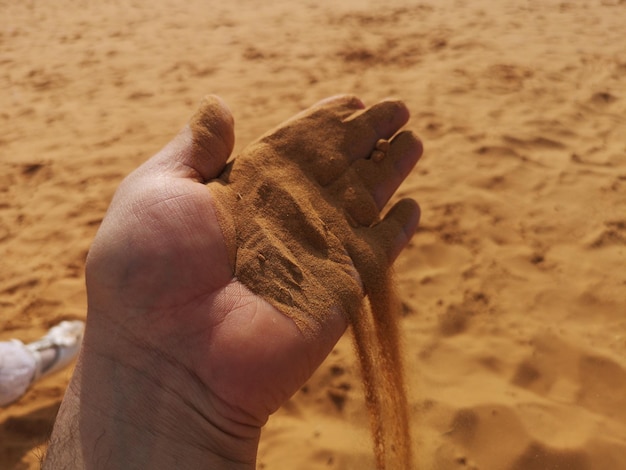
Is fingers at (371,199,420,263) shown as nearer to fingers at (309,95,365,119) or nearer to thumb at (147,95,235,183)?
fingers at (309,95,365,119)

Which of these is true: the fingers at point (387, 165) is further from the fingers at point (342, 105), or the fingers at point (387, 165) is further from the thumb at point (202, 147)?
the thumb at point (202, 147)

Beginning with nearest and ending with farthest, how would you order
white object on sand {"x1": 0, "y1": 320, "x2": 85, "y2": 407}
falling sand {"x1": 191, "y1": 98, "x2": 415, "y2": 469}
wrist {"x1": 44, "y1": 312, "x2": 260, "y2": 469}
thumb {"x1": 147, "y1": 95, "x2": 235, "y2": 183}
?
wrist {"x1": 44, "y1": 312, "x2": 260, "y2": 469} < falling sand {"x1": 191, "y1": 98, "x2": 415, "y2": 469} < thumb {"x1": 147, "y1": 95, "x2": 235, "y2": 183} < white object on sand {"x1": 0, "y1": 320, "x2": 85, "y2": 407}

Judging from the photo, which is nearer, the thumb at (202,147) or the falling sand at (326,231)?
the falling sand at (326,231)

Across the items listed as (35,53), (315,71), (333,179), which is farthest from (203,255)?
(35,53)

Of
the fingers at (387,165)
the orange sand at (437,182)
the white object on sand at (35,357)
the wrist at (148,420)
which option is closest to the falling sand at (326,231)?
the fingers at (387,165)

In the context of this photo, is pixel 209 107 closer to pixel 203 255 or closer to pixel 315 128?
pixel 315 128

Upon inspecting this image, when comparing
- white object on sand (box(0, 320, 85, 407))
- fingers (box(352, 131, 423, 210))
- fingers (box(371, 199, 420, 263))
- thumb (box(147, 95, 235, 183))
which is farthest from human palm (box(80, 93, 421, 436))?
white object on sand (box(0, 320, 85, 407))
